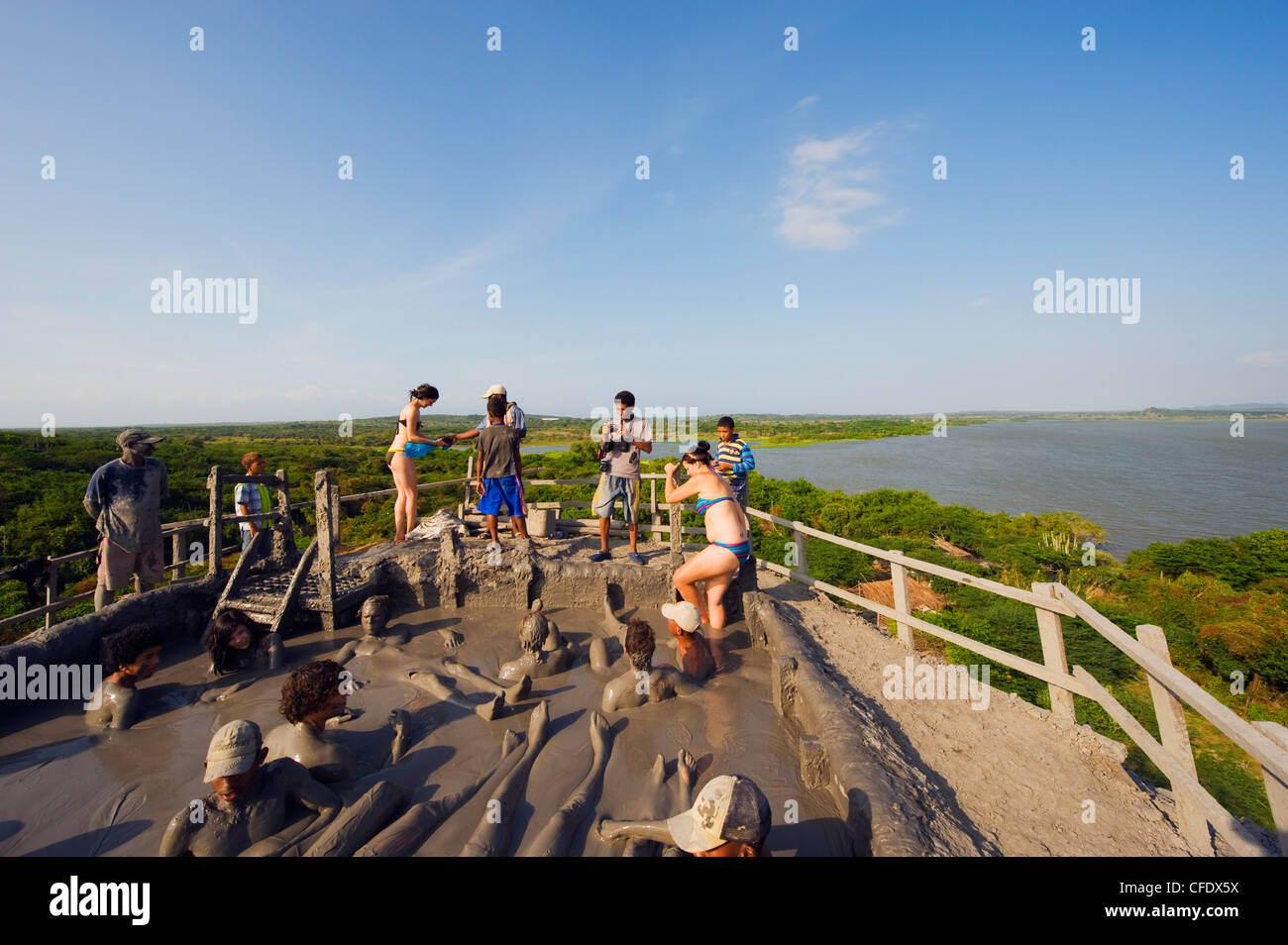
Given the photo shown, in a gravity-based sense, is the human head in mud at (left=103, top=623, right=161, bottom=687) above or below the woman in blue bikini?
below

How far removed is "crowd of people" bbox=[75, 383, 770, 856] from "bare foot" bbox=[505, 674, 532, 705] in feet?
0.05

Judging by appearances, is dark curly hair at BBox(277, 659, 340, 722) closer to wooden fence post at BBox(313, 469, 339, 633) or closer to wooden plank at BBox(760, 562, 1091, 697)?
wooden fence post at BBox(313, 469, 339, 633)

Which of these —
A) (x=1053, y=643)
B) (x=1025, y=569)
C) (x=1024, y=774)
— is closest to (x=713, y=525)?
(x=1053, y=643)

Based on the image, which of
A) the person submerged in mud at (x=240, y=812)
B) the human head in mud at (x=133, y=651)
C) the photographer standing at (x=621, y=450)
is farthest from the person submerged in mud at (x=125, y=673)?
the photographer standing at (x=621, y=450)

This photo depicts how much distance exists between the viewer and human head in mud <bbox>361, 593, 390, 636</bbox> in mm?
5613

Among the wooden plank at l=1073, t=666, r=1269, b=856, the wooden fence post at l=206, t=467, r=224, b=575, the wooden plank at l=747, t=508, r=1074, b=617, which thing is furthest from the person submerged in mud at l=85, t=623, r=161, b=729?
the wooden plank at l=1073, t=666, r=1269, b=856

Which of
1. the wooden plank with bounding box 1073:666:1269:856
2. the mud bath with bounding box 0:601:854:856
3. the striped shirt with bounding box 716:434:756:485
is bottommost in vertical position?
the mud bath with bounding box 0:601:854:856

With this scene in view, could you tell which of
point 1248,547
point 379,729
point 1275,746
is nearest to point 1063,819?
point 1275,746

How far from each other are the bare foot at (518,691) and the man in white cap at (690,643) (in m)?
1.25

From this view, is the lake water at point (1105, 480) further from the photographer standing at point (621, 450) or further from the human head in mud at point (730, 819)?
the human head in mud at point (730, 819)

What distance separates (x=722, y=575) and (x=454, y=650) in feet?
9.33

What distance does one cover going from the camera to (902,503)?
25312 mm

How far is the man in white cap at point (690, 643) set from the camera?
4.39 m
